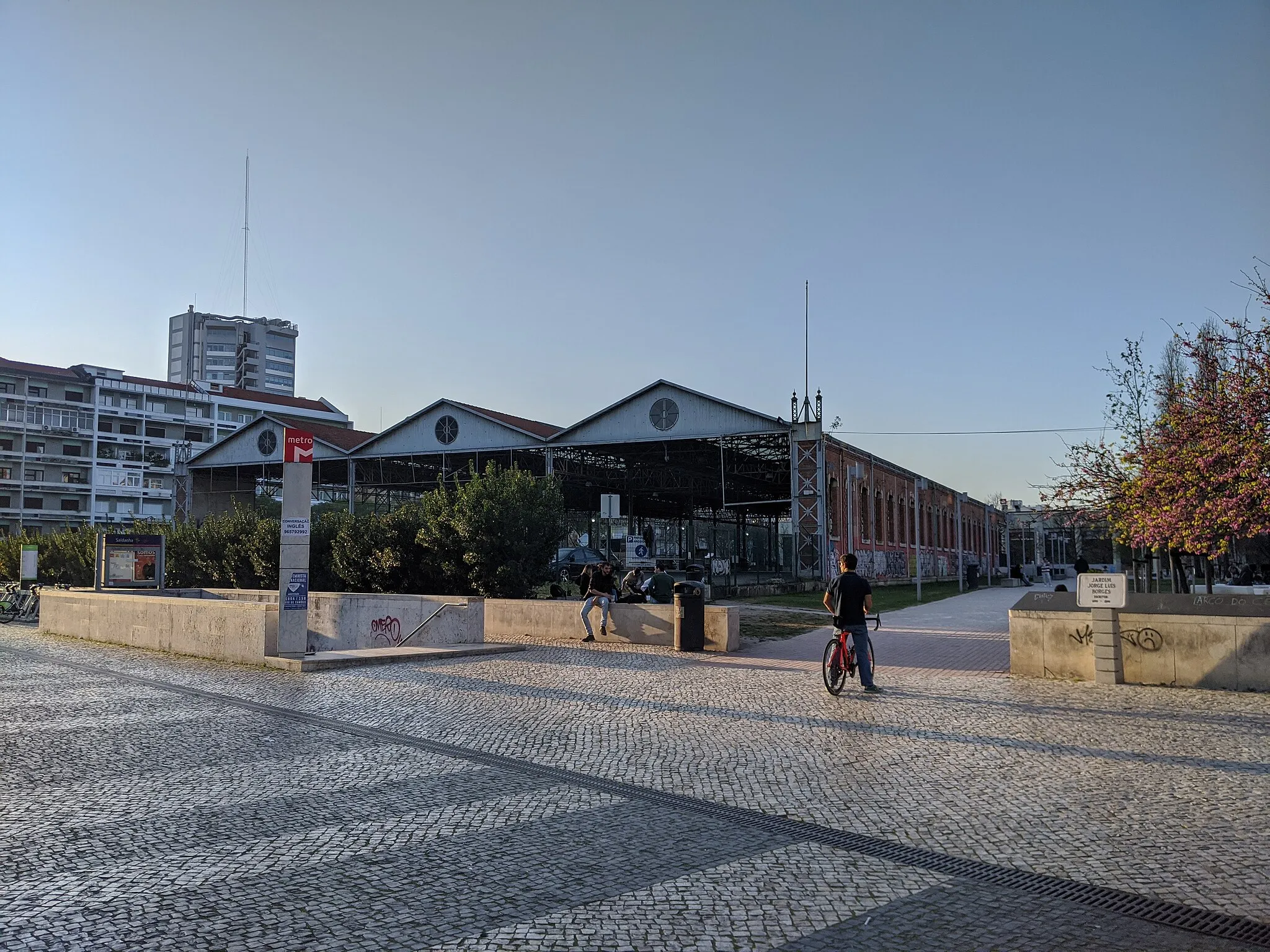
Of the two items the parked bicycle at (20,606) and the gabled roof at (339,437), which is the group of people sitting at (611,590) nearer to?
the parked bicycle at (20,606)

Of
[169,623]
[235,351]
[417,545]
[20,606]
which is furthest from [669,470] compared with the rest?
[235,351]

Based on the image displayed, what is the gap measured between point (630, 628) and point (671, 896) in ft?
46.2

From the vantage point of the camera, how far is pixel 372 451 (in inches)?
1890

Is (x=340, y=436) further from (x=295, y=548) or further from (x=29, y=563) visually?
(x=295, y=548)

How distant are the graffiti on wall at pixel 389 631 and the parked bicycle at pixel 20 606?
42.4ft

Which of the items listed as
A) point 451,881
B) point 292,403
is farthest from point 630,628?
point 292,403

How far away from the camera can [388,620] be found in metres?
18.7

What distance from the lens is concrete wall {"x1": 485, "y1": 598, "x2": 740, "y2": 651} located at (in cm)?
1781

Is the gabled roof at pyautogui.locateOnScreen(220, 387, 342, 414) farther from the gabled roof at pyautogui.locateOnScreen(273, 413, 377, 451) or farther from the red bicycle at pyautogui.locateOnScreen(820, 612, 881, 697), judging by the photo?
the red bicycle at pyautogui.locateOnScreen(820, 612, 881, 697)

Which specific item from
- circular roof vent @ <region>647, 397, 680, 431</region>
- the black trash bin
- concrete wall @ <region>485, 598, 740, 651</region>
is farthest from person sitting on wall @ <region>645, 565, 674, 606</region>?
circular roof vent @ <region>647, 397, 680, 431</region>

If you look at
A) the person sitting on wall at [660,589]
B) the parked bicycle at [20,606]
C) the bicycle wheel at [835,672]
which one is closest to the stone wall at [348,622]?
the person sitting on wall at [660,589]

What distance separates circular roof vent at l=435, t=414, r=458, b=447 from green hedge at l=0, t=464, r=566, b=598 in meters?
13.6

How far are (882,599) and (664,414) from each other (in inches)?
475

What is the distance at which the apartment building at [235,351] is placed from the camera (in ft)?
516
